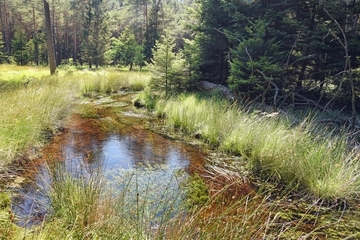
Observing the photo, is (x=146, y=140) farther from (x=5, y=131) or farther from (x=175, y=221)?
(x=175, y=221)

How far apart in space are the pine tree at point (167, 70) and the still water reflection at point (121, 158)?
3.39 metres

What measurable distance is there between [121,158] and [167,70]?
17.1ft

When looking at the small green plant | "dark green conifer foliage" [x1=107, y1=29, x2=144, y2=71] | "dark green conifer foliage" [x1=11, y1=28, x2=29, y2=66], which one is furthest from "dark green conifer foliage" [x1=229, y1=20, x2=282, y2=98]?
"dark green conifer foliage" [x1=11, y1=28, x2=29, y2=66]

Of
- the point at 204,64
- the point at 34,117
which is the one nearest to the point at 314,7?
the point at 204,64

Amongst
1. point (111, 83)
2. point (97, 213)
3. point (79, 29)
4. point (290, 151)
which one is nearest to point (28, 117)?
point (97, 213)

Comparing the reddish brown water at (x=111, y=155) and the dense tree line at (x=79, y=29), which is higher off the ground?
the dense tree line at (x=79, y=29)

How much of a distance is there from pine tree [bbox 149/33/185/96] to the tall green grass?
3461 millimetres

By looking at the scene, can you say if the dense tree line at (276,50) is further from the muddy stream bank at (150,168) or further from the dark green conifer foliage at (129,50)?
the dark green conifer foliage at (129,50)

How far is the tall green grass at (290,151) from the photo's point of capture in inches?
130

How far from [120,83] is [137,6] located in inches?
964

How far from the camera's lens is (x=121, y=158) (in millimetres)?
4781

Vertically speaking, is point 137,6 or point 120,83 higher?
point 137,6

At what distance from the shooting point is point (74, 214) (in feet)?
7.73

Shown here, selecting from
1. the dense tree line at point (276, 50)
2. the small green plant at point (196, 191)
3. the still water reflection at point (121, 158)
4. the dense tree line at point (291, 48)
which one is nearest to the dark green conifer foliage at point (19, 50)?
the dense tree line at point (276, 50)
